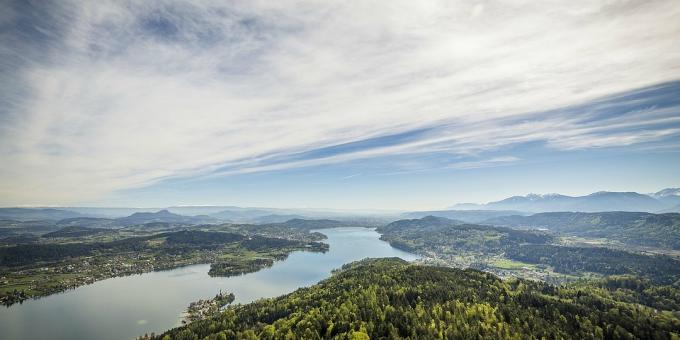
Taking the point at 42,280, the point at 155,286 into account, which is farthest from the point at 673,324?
the point at 42,280

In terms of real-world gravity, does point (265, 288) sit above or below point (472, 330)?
below

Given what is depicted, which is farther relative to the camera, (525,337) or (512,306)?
(512,306)

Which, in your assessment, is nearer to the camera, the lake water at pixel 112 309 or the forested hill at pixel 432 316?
the forested hill at pixel 432 316

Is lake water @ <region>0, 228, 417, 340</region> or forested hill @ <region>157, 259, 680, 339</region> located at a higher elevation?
forested hill @ <region>157, 259, 680, 339</region>

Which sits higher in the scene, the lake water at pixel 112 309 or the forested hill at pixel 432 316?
the forested hill at pixel 432 316

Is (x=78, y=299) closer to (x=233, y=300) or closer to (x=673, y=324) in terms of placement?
(x=233, y=300)

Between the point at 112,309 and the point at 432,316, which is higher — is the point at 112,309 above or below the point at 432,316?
below

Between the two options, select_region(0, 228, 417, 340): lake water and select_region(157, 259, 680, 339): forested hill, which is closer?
select_region(157, 259, 680, 339): forested hill

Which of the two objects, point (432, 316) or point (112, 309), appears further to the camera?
point (112, 309)
